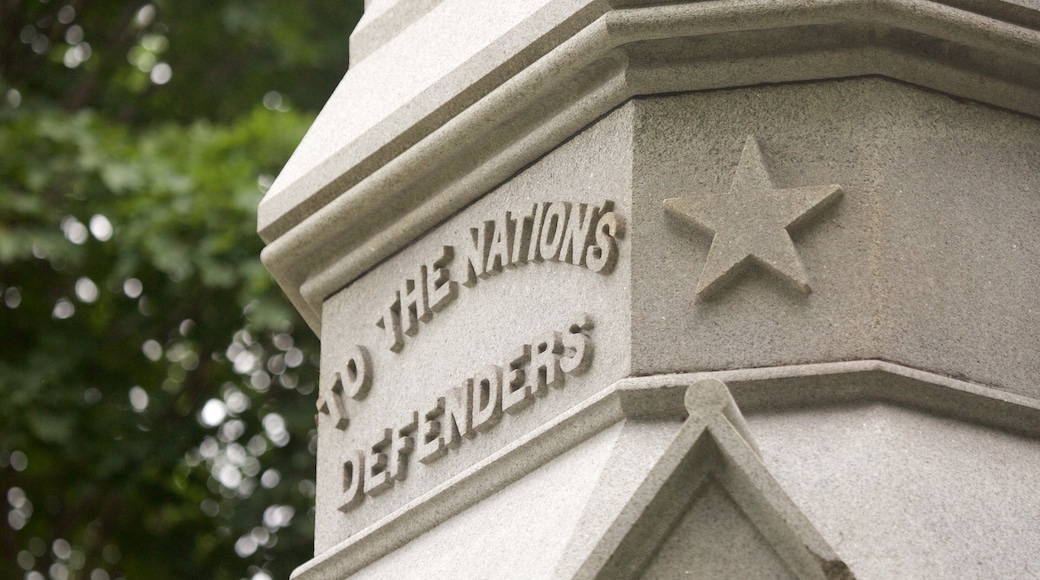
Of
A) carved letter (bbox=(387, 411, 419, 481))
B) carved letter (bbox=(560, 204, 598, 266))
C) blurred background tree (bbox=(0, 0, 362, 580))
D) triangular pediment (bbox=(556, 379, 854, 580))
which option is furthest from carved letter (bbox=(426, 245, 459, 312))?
blurred background tree (bbox=(0, 0, 362, 580))

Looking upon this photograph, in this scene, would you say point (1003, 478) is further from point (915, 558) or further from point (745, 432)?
point (745, 432)

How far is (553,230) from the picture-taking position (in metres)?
2.83

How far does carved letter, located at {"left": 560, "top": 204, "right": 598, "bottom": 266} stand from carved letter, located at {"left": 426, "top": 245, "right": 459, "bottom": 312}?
0.32 meters

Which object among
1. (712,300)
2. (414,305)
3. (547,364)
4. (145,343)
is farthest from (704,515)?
(145,343)

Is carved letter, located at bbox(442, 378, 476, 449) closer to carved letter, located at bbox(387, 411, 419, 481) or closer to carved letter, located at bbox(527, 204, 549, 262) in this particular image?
carved letter, located at bbox(387, 411, 419, 481)

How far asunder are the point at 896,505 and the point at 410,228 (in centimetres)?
119

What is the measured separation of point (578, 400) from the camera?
8.61 ft

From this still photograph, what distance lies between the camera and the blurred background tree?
7.00 meters

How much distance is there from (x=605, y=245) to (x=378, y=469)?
0.70 m

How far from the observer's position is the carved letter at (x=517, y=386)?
8.96ft

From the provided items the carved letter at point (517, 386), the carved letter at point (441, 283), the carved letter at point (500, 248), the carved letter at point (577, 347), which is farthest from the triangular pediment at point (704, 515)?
the carved letter at point (441, 283)

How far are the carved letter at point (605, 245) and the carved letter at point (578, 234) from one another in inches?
0.7

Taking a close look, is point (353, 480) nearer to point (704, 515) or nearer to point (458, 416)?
point (458, 416)

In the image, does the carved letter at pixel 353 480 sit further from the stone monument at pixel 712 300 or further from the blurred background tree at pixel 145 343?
the blurred background tree at pixel 145 343
